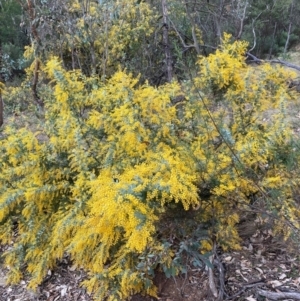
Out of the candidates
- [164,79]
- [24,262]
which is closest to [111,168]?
[24,262]

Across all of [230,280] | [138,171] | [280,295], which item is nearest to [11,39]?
[138,171]

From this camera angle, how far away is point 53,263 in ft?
11.2

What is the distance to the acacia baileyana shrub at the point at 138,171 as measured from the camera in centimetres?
260

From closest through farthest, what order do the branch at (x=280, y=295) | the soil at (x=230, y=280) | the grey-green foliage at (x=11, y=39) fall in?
the branch at (x=280, y=295) < the soil at (x=230, y=280) < the grey-green foliage at (x=11, y=39)

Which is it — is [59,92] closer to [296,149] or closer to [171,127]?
[171,127]

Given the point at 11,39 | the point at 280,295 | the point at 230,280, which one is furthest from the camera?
the point at 11,39

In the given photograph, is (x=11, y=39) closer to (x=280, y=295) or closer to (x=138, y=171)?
(x=138, y=171)

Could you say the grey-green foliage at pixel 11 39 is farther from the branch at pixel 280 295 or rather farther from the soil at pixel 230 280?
the branch at pixel 280 295

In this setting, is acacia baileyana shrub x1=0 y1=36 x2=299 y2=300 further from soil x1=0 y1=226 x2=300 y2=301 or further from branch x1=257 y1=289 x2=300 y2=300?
branch x1=257 y1=289 x2=300 y2=300

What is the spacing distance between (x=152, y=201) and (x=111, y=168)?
576mm

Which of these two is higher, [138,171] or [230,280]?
[138,171]

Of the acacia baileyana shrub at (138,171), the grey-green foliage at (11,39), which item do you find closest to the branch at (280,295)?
the acacia baileyana shrub at (138,171)

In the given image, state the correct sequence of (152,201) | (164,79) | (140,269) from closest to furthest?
(152,201) → (140,269) → (164,79)

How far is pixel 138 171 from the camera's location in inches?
104
